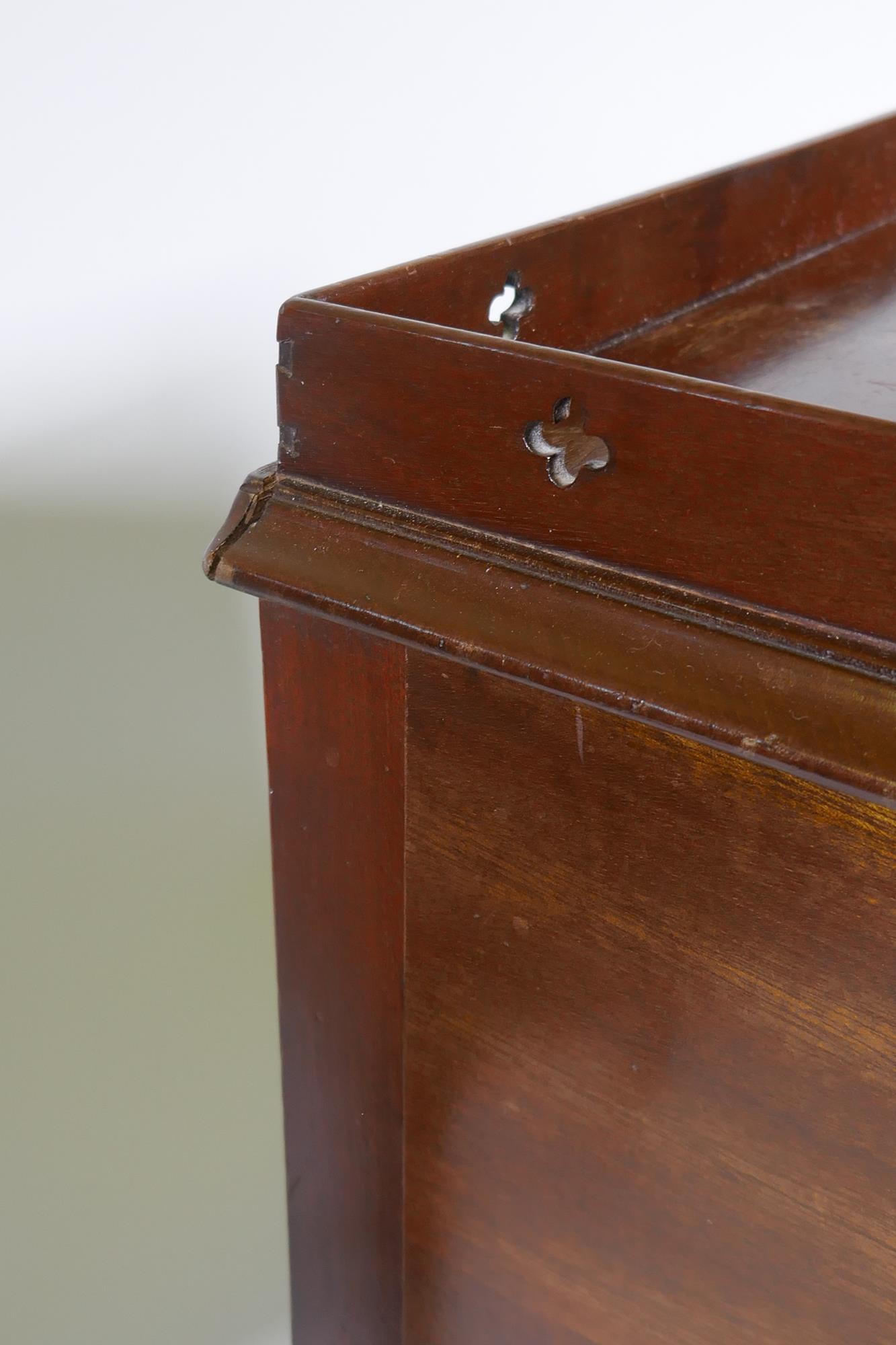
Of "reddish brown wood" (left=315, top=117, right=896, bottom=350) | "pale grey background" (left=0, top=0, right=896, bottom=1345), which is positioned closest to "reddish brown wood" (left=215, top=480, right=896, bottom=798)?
"reddish brown wood" (left=315, top=117, right=896, bottom=350)

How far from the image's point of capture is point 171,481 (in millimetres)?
983

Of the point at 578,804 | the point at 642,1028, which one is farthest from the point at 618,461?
the point at 642,1028

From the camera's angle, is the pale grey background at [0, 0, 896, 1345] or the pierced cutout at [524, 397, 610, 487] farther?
the pale grey background at [0, 0, 896, 1345]

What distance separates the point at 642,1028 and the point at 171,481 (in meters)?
0.53

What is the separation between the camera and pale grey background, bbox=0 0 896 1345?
2.87ft

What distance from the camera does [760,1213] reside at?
62 cm

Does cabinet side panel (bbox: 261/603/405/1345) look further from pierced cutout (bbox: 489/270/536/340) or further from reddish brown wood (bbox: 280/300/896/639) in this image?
pierced cutout (bbox: 489/270/536/340)

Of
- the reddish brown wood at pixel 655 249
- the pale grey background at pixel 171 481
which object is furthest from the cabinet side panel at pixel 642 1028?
the pale grey background at pixel 171 481

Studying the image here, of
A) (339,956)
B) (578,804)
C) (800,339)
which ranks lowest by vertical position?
(339,956)

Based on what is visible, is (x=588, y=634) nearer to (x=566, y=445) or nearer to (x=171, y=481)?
(x=566, y=445)

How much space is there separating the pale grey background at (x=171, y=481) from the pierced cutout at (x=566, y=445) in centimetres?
42

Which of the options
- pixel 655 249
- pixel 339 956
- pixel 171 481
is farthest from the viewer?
pixel 171 481

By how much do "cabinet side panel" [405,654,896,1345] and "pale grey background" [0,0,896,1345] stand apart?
38 centimetres

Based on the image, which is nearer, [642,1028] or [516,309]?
[642,1028]
